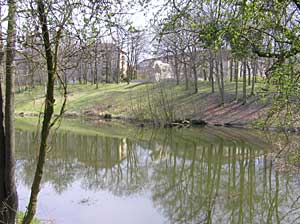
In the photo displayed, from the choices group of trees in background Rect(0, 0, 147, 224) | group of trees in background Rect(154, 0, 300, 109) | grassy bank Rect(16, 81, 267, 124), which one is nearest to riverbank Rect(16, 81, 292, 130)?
grassy bank Rect(16, 81, 267, 124)

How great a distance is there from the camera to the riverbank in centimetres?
3192

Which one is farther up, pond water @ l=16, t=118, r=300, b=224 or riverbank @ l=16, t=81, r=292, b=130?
riverbank @ l=16, t=81, r=292, b=130

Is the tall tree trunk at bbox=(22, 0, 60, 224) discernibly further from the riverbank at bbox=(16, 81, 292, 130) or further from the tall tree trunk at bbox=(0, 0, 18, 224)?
the riverbank at bbox=(16, 81, 292, 130)

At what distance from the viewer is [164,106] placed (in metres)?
31.7

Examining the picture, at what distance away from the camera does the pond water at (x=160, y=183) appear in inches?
400

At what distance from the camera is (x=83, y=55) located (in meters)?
4.55

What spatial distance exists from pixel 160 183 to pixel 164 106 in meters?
18.4

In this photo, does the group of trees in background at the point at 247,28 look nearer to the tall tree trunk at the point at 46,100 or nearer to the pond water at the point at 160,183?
the tall tree trunk at the point at 46,100

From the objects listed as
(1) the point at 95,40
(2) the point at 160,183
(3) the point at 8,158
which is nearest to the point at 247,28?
(1) the point at 95,40

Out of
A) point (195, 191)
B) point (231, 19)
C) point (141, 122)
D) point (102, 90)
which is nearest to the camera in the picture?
point (231, 19)

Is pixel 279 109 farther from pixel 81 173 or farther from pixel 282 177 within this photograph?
pixel 81 173

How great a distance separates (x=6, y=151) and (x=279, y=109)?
413 centimetres

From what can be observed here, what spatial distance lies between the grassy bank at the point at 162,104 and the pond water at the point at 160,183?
9.65m

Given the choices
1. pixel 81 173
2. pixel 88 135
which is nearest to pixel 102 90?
pixel 88 135
